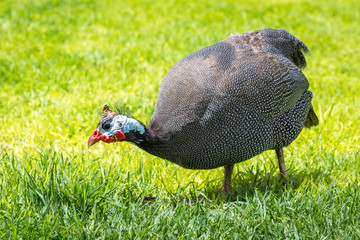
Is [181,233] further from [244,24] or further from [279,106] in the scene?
[244,24]

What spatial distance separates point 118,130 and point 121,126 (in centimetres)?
3

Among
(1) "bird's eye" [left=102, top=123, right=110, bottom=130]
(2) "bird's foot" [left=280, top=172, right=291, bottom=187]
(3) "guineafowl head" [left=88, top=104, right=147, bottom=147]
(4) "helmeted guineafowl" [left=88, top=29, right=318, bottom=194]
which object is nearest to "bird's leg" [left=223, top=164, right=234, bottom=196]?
(4) "helmeted guineafowl" [left=88, top=29, right=318, bottom=194]

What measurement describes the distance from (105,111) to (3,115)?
1.87 metres

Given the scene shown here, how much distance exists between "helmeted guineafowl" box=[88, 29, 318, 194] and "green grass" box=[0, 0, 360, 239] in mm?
293

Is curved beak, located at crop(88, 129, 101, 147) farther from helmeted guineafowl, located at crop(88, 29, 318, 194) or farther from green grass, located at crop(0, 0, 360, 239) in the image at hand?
green grass, located at crop(0, 0, 360, 239)

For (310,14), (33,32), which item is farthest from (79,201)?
(310,14)

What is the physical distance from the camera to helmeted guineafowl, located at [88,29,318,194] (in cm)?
280

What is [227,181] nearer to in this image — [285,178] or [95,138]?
[285,178]

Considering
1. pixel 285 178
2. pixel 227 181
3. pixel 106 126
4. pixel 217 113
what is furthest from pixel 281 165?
pixel 106 126

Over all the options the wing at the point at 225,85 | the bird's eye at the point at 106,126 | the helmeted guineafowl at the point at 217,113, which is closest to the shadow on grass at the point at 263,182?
the helmeted guineafowl at the point at 217,113

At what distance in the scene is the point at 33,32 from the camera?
6570 millimetres

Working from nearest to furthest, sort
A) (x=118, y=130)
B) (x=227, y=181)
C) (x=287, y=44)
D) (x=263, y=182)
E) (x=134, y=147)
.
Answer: (x=118, y=130) < (x=227, y=181) < (x=263, y=182) < (x=287, y=44) < (x=134, y=147)

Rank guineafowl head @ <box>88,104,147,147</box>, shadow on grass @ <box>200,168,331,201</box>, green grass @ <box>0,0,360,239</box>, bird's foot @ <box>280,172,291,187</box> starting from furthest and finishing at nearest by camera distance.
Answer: bird's foot @ <box>280,172,291,187</box> → shadow on grass @ <box>200,168,331,201</box> → guineafowl head @ <box>88,104,147,147</box> → green grass @ <box>0,0,360,239</box>

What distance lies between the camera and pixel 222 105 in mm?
2791
